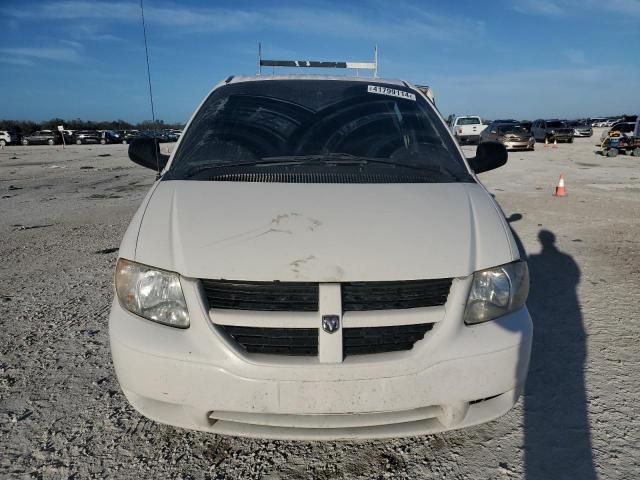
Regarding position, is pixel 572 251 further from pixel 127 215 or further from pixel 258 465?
pixel 127 215

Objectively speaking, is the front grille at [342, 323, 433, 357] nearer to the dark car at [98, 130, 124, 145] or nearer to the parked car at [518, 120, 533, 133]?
the parked car at [518, 120, 533, 133]

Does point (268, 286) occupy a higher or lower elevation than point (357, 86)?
lower

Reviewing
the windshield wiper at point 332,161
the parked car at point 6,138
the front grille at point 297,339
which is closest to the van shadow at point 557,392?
the front grille at point 297,339

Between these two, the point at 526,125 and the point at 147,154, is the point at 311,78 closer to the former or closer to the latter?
the point at 147,154

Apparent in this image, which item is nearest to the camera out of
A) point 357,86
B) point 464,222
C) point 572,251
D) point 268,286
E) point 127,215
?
point 268,286

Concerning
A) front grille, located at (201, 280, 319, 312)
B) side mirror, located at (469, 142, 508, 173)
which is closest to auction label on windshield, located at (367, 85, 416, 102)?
side mirror, located at (469, 142, 508, 173)

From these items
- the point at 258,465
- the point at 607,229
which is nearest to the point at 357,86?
the point at 258,465

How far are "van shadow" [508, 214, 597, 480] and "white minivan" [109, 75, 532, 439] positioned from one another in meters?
0.42

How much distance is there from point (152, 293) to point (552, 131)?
3532 centimetres

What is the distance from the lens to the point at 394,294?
1819 millimetres

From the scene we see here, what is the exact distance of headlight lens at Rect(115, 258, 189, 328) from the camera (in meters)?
1.83

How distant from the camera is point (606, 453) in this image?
2117mm

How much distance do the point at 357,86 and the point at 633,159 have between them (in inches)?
804

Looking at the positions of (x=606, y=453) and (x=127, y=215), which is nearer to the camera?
(x=606, y=453)
